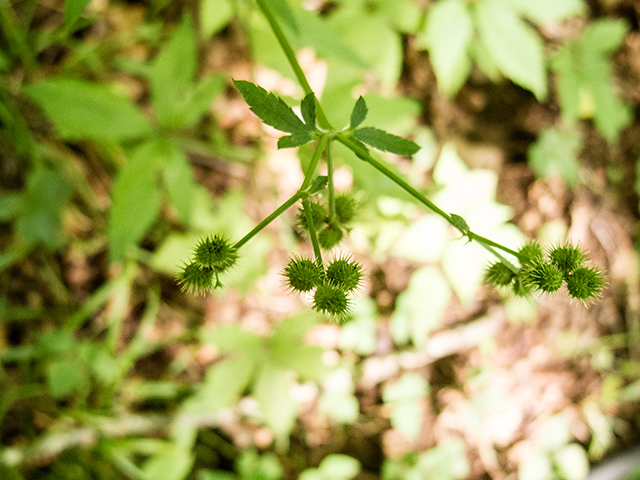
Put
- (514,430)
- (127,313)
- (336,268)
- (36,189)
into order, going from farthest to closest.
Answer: (514,430)
(127,313)
(36,189)
(336,268)

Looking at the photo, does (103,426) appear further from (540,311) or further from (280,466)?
(540,311)

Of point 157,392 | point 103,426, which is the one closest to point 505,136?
point 157,392

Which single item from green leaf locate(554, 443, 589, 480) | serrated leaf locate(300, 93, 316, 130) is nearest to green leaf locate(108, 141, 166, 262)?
serrated leaf locate(300, 93, 316, 130)

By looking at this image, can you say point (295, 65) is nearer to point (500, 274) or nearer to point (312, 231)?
point (312, 231)

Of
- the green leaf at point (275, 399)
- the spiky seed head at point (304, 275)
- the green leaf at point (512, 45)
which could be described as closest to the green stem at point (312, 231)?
the spiky seed head at point (304, 275)

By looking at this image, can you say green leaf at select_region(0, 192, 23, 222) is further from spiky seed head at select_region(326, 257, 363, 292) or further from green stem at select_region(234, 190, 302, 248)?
spiky seed head at select_region(326, 257, 363, 292)

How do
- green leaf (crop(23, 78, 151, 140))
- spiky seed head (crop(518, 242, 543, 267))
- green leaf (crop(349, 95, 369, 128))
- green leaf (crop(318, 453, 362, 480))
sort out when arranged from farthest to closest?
green leaf (crop(318, 453, 362, 480)) → green leaf (crop(23, 78, 151, 140)) → spiky seed head (crop(518, 242, 543, 267)) → green leaf (crop(349, 95, 369, 128))

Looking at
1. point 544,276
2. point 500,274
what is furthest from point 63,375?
point 544,276
